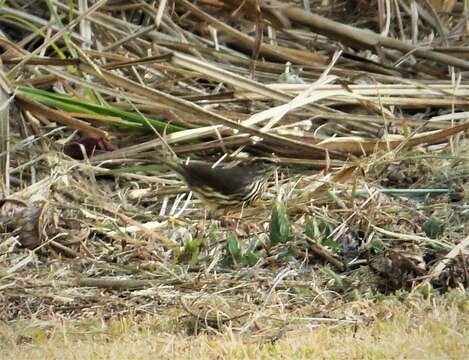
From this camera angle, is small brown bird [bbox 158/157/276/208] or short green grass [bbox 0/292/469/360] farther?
small brown bird [bbox 158/157/276/208]

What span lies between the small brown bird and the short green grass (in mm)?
1099

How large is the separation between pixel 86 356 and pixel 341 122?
9.60 ft

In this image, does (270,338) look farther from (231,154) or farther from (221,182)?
(231,154)

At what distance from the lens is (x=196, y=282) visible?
4.92m

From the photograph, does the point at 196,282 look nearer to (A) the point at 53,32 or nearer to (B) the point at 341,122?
(B) the point at 341,122

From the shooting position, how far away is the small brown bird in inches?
219

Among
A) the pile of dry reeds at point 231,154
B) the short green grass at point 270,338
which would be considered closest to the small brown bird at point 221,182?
the pile of dry reeds at point 231,154

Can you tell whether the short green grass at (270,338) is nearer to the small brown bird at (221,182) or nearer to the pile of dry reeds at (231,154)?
the pile of dry reeds at (231,154)

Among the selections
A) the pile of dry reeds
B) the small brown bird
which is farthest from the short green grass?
the small brown bird

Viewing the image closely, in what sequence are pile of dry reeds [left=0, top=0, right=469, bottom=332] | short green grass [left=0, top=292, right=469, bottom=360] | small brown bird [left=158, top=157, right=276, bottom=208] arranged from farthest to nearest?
1. small brown bird [left=158, top=157, right=276, bottom=208]
2. pile of dry reeds [left=0, top=0, right=469, bottom=332]
3. short green grass [left=0, top=292, right=469, bottom=360]

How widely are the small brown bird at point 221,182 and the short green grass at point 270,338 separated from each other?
3.61 ft

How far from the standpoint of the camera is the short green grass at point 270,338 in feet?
13.1

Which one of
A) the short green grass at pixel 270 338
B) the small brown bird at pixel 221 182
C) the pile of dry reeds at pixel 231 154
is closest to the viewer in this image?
the short green grass at pixel 270 338

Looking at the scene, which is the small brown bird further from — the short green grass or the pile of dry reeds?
the short green grass
